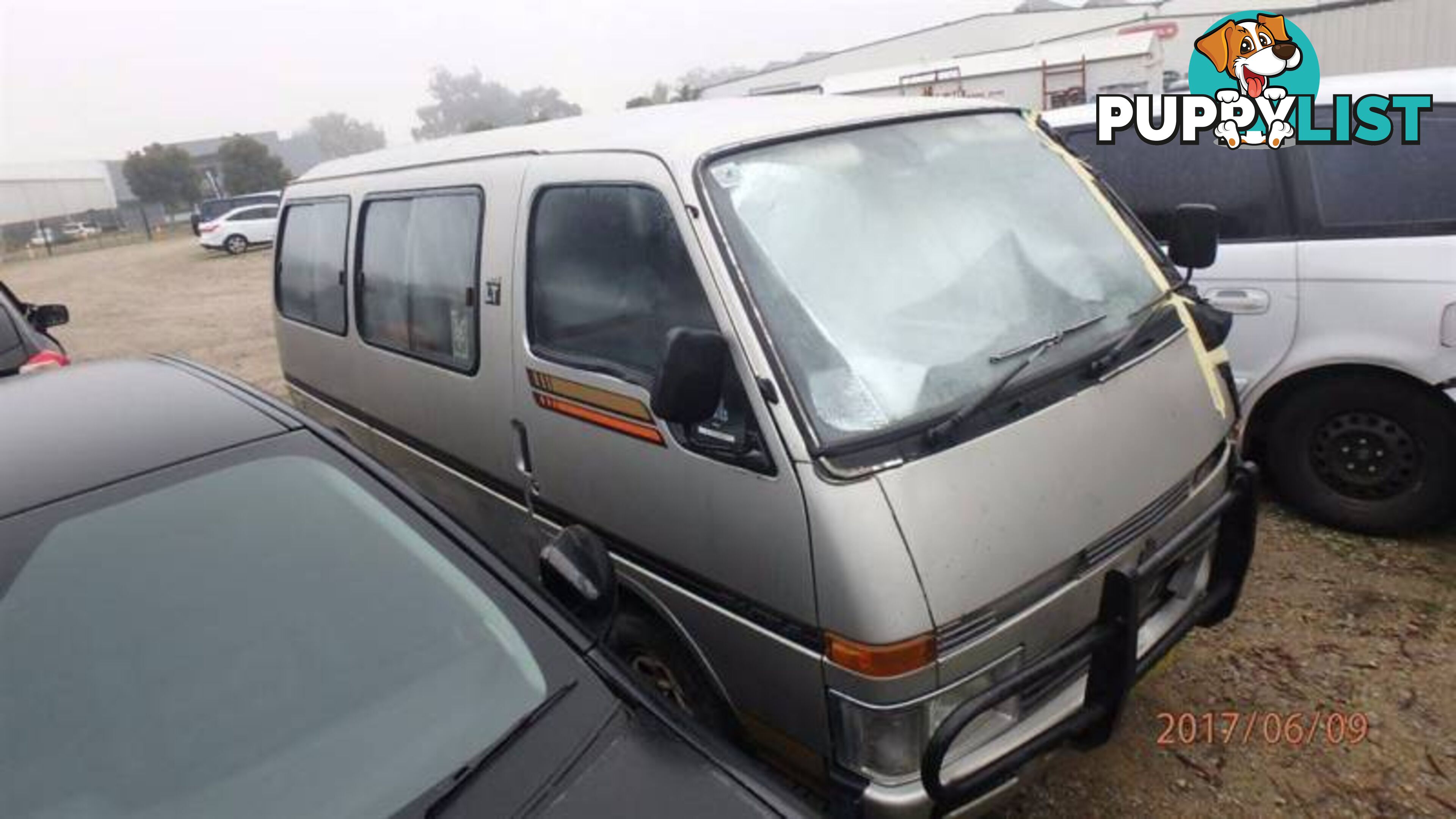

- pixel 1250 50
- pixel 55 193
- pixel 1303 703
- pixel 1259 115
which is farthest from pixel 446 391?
pixel 55 193

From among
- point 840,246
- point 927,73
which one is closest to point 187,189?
point 927,73

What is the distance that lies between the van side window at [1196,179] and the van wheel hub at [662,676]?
2486mm

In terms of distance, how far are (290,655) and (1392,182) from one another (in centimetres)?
414

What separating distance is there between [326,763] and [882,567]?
1.11 m

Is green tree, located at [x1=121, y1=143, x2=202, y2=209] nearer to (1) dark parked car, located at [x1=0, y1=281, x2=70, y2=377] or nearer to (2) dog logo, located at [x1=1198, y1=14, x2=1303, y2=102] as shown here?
(1) dark parked car, located at [x1=0, y1=281, x2=70, y2=377]

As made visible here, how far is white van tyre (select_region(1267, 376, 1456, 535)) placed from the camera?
3.46 m

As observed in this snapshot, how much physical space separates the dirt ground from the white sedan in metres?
27.1

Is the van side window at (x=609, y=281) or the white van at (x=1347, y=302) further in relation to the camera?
the white van at (x=1347, y=302)

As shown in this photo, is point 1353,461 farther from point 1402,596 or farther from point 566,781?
point 566,781

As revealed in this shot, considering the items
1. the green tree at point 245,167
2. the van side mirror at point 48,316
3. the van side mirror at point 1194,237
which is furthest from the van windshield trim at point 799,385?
the green tree at point 245,167

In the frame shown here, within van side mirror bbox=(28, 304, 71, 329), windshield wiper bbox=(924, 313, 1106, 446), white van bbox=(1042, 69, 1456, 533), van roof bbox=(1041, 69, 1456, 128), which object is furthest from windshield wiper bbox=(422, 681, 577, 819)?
van side mirror bbox=(28, 304, 71, 329)

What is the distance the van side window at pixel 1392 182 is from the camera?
10.9 ft

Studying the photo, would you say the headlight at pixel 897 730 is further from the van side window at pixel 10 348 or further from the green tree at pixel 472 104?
the green tree at pixel 472 104

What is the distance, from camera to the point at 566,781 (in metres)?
1.48
